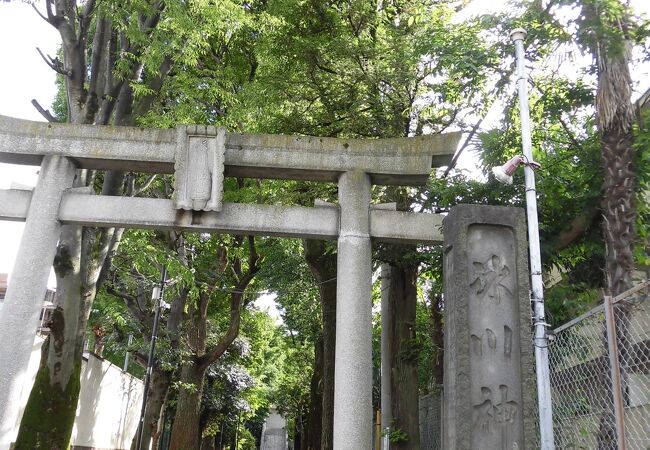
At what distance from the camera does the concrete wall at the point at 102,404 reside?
1700 centimetres

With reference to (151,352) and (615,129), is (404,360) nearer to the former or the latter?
(151,352)

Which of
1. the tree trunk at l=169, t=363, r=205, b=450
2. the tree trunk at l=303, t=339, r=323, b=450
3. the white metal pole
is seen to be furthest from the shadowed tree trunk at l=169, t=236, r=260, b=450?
the white metal pole

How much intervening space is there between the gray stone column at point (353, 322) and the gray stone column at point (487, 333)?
5.11 feet

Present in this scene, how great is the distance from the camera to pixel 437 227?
8.07 m

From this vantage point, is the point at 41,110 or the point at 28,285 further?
the point at 41,110

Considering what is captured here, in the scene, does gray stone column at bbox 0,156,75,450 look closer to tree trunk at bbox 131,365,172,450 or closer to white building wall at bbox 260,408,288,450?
tree trunk at bbox 131,365,172,450

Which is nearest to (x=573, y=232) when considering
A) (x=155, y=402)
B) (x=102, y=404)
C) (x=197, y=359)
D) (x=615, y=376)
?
(x=615, y=376)

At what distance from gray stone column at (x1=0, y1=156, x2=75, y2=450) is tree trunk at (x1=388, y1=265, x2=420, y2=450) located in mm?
7988

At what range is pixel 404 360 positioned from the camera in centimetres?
1345

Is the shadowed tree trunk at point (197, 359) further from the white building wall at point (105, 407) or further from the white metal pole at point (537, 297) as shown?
the white metal pole at point (537, 297)

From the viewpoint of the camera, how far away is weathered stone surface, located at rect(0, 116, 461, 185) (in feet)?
27.3

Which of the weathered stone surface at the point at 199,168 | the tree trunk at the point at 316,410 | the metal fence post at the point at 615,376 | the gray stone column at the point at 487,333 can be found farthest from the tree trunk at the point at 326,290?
the metal fence post at the point at 615,376

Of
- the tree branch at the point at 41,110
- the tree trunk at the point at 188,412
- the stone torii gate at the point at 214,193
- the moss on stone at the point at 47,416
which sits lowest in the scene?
the moss on stone at the point at 47,416

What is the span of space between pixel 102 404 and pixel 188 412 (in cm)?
358
